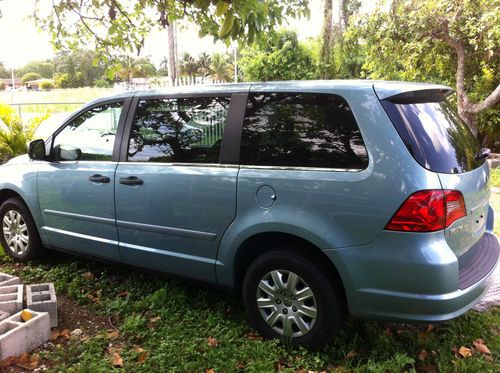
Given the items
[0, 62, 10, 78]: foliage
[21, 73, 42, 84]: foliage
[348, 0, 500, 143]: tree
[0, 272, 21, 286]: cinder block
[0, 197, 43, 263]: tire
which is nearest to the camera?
[0, 272, 21, 286]: cinder block

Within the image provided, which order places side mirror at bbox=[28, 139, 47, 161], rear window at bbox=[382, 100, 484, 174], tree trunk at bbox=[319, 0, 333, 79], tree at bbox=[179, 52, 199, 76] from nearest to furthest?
rear window at bbox=[382, 100, 484, 174] → side mirror at bbox=[28, 139, 47, 161] → tree trunk at bbox=[319, 0, 333, 79] → tree at bbox=[179, 52, 199, 76]

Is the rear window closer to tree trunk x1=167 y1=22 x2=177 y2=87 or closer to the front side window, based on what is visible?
the front side window

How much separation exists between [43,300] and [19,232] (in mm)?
1478

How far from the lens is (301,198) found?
9.34ft

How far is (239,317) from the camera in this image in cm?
358

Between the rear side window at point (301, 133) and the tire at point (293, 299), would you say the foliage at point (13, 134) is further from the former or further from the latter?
the tire at point (293, 299)

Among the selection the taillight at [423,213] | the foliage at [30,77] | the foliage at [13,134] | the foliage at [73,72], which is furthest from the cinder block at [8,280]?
the foliage at [30,77]

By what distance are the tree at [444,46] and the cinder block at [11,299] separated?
9.17 metres

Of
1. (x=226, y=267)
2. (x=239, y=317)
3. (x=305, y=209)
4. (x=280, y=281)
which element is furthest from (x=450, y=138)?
(x=239, y=317)

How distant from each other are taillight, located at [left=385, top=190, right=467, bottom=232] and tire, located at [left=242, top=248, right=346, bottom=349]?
598 mm

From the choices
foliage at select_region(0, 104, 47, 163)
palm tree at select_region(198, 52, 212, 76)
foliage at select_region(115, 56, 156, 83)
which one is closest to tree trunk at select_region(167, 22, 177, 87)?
foliage at select_region(0, 104, 47, 163)

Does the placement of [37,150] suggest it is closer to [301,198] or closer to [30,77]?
[301,198]

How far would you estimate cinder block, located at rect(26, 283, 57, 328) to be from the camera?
3.31 metres

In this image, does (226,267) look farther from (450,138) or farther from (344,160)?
(450,138)
